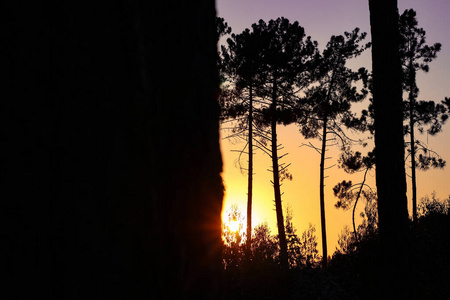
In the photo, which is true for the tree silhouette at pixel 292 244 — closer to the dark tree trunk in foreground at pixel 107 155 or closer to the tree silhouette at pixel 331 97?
the tree silhouette at pixel 331 97

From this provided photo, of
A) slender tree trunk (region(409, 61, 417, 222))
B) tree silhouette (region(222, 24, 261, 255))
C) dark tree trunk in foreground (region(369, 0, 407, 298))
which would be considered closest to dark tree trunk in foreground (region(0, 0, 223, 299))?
dark tree trunk in foreground (region(369, 0, 407, 298))

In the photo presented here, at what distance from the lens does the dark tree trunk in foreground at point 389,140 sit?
437 centimetres

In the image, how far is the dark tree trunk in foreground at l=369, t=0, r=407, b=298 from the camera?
4.37 metres

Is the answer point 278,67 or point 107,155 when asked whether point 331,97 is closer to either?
point 278,67

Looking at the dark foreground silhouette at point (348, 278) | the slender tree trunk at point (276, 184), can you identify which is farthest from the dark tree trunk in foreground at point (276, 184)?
the dark foreground silhouette at point (348, 278)

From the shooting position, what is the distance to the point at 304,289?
11.7 metres

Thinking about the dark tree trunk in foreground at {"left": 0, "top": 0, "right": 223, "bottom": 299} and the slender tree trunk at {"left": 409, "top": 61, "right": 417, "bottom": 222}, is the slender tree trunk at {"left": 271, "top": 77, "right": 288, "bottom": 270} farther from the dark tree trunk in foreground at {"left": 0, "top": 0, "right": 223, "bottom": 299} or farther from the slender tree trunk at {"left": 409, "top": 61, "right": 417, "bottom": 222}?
the dark tree trunk in foreground at {"left": 0, "top": 0, "right": 223, "bottom": 299}

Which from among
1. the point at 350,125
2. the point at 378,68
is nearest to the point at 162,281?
the point at 378,68

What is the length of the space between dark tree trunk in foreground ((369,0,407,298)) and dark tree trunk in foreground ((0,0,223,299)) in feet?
13.3

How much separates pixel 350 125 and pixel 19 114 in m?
22.0

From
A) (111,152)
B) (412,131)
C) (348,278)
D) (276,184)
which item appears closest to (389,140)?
(111,152)

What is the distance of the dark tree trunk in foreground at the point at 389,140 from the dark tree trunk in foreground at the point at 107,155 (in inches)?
160

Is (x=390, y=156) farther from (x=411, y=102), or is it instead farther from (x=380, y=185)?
(x=411, y=102)

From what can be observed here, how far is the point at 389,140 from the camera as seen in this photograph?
4465 millimetres
